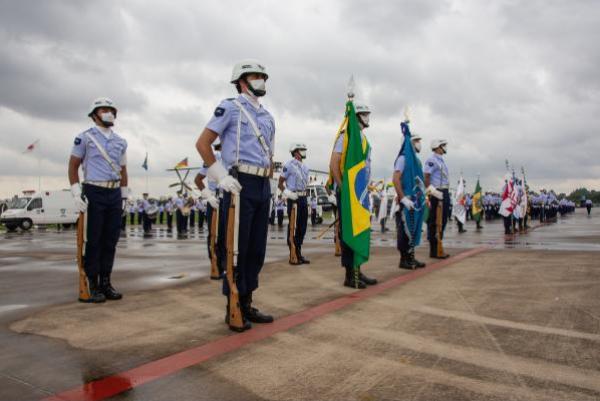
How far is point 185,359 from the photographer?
3.34 meters

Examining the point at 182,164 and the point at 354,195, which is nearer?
the point at 354,195

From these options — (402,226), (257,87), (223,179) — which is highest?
(257,87)

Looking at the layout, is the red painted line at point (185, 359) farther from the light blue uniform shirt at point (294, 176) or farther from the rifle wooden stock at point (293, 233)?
the light blue uniform shirt at point (294, 176)

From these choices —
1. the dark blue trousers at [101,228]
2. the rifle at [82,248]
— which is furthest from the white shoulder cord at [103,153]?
the rifle at [82,248]

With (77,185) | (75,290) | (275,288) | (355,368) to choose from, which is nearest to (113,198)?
(77,185)

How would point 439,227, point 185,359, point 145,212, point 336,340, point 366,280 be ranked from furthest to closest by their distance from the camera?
1. point 145,212
2. point 439,227
3. point 366,280
4. point 336,340
5. point 185,359

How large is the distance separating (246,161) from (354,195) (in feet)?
7.31

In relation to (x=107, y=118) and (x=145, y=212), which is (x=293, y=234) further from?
(x=145, y=212)

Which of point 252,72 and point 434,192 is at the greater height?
point 252,72

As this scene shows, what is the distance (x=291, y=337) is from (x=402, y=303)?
1.65m

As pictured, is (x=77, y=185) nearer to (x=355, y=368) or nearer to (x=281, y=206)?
(x=355, y=368)

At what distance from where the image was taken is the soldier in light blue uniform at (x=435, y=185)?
928cm

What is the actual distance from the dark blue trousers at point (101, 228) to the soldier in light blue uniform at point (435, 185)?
5439mm

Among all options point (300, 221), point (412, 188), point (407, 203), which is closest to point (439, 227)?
point (412, 188)
